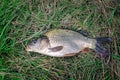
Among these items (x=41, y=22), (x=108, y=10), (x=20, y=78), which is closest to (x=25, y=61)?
(x=20, y=78)

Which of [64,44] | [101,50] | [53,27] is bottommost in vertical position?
[101,50]

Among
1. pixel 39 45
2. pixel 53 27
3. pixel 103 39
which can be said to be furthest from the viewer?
pixel 53 27

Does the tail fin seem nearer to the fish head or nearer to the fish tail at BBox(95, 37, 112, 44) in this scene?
the fish tail at BBox(95, 37, 112, 44)

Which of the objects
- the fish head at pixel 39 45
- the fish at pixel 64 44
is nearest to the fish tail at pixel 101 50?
the fish at pixel 64 44

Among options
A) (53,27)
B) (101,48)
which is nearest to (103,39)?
(101,48)

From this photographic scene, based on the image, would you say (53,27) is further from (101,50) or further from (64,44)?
(101,50)

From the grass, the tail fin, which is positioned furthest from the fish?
the grass

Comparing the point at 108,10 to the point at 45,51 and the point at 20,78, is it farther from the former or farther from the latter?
the point at 20,78
